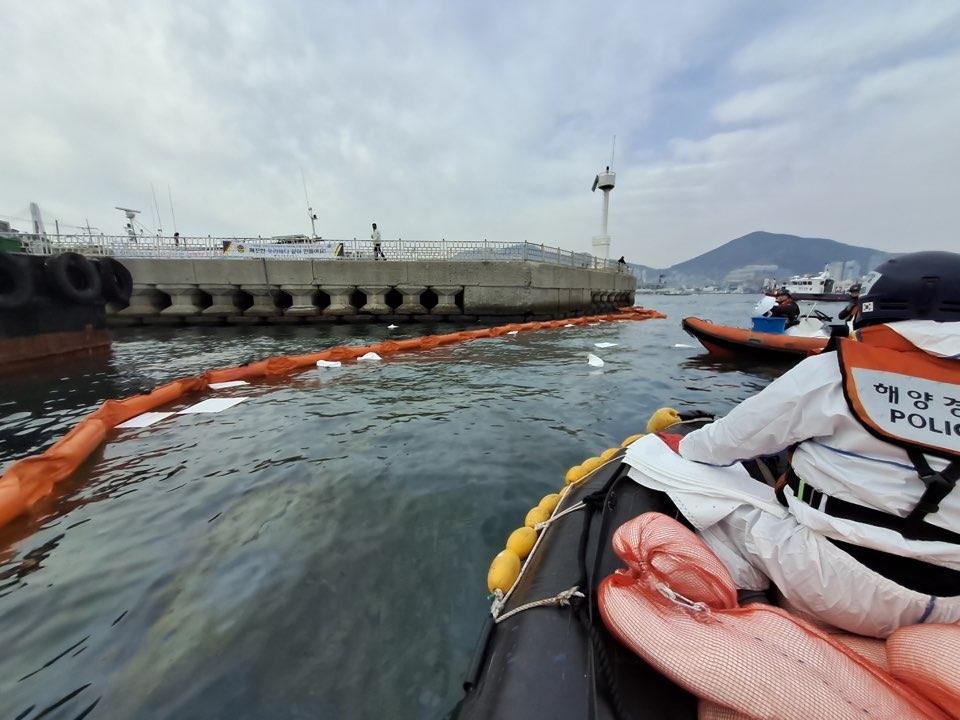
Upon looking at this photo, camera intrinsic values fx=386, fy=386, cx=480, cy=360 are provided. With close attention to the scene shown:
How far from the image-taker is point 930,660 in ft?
3.88

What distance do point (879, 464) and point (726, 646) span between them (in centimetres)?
94

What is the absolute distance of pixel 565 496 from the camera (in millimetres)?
3049

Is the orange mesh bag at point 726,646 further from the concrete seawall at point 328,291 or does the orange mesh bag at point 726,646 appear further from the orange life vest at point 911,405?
the concrete seawall at point 328,291

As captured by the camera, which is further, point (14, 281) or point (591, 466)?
point (14, 281)

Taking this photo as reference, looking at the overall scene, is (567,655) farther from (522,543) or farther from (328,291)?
(328,291)

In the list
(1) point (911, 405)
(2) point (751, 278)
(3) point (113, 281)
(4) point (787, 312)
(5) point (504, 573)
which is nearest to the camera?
(1) point (911, 405)

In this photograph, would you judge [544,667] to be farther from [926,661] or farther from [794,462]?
[794,462]

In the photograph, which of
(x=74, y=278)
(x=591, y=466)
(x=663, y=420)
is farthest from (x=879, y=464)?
(x=74, y=278)

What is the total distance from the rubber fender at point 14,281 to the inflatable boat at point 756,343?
1686 cm

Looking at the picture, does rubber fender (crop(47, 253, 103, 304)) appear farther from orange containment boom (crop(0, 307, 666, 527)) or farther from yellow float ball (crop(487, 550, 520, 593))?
yellow float ball (crop(487, 550, 520, 593))

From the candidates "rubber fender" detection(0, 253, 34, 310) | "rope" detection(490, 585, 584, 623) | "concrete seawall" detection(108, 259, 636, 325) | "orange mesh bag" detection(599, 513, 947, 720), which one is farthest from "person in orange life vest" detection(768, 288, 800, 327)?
"rubber fender" detection(0, 253, 34, 310)

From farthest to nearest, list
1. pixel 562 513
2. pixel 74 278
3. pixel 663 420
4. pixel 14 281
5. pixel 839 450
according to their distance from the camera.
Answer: pixel 74 278
pixel 14 281
pixel 663 420
pixel 562 513
pixel 839 450

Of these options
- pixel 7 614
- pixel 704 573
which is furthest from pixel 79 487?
pixel 704 573

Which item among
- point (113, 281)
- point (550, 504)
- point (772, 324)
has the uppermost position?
point (113, 281)
